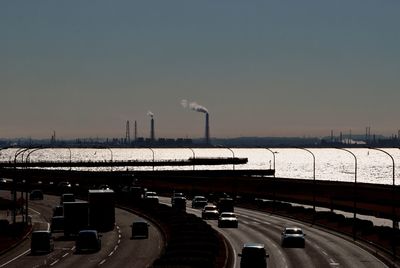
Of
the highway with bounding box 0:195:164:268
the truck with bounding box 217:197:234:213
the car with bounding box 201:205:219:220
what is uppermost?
the truck with bounding box 217:197:234:213

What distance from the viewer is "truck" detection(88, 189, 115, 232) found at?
70.8m

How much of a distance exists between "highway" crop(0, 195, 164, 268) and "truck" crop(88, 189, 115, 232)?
1029 millimetres

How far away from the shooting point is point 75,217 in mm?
70312

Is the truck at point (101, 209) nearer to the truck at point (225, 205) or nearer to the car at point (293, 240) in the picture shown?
the car at point (293, 240)

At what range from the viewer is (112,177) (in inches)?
6319

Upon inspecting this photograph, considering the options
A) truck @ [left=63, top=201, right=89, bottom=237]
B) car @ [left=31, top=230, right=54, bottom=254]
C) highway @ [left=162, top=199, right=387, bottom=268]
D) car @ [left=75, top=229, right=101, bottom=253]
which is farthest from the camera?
truck @ [left=63, top=201, right=89, bottom=237]

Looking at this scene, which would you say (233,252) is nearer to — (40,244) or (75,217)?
(40,244)

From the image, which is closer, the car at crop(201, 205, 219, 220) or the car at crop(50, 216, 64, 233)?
the car at crop(50, 216, 64, 233)

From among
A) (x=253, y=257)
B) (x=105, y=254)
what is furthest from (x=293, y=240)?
(x=253, y=257)

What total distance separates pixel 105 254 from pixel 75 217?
12585mm

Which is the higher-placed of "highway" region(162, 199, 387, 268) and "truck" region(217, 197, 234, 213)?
"truck" region(217, 197, 234, 213)

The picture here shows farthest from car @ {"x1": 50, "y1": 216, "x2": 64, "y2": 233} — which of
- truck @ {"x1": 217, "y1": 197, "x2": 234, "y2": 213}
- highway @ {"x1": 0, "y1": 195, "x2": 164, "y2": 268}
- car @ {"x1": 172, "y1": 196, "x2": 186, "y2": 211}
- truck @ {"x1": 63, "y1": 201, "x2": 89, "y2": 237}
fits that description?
car @ {"x1": 172, "y1": 196, "x2": 186, "y2": 211}

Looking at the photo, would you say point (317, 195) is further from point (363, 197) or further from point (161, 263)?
point (161, 263)

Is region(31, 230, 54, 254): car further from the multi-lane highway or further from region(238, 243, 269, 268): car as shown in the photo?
region(238, 243, 269, 268): car
